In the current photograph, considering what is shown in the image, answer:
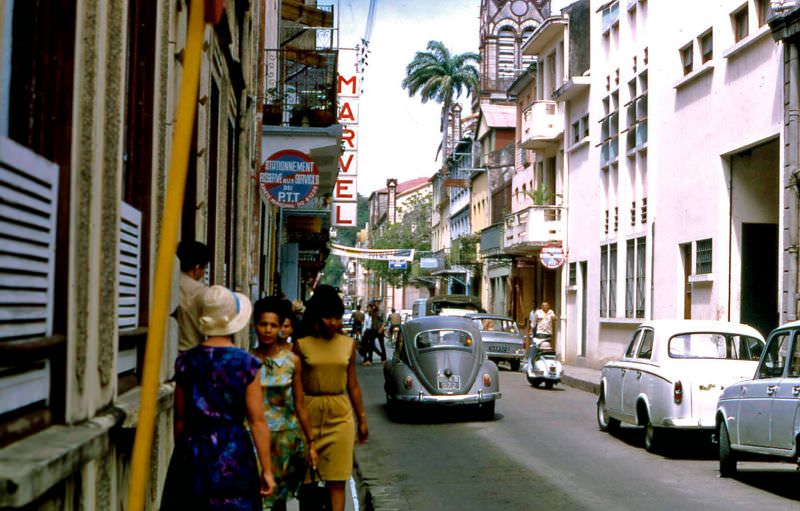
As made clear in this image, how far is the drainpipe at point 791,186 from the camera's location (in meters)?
22.2

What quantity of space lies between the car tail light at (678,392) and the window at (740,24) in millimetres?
13656

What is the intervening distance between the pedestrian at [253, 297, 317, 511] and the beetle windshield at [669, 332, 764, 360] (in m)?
8.44

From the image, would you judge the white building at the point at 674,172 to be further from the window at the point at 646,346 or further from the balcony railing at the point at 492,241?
the balcony railing at the point at 492,241

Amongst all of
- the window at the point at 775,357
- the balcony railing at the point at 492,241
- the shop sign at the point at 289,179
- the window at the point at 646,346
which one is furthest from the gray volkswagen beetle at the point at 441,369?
the balcony railing at the point at 492,241

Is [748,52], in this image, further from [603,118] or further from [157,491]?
[157,491]

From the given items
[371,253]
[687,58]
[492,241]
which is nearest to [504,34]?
[371,253]

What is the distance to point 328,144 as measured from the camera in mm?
24625

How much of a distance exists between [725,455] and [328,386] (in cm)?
612

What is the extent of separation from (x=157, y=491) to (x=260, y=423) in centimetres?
317

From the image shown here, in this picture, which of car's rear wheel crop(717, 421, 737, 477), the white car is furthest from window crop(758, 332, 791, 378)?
the white car

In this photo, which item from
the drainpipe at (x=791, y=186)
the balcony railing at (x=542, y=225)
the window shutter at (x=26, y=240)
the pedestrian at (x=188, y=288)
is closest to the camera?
the window shutter at (x=26, y=240)

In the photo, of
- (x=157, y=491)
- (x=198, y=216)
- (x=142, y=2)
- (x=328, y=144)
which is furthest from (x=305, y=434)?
(x=328, y=144)

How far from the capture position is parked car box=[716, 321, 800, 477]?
1095cm

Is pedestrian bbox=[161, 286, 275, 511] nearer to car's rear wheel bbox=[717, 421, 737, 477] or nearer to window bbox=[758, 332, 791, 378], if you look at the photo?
window bbox=[758, 332, 791, 378]
